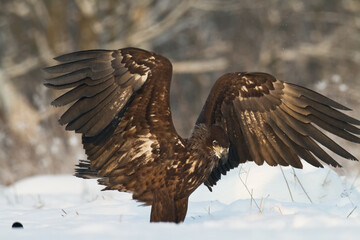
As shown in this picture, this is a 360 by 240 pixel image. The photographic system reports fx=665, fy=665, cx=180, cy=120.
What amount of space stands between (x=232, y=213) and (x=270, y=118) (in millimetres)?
780

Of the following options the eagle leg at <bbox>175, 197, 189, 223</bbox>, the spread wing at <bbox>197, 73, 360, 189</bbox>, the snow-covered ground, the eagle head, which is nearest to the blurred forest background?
the snow-covered ground

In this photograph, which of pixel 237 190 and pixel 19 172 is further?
pixel 19 172

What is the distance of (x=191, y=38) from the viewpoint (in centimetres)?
2395

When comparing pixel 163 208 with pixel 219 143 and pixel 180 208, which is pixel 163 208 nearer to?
pixel 180 208

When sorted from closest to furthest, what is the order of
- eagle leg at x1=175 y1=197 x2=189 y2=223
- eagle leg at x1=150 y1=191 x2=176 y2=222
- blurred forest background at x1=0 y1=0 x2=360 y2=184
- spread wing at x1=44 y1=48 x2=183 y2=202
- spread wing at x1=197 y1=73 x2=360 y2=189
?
spread wing at x1=44 y1=48 x2=183 y2=202 < eagle leg at x1=150 y1=191 x2=176 y2=222 < eagle leg at x1=175 y1=197 x2=189 y2=223 < spread wing at x1=197 y1=73 x2=360 y2=189 < blurred forest background at x1=0 y1=0 x2=360 y2=184

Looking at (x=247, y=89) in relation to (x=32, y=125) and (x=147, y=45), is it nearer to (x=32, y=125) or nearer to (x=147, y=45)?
(x=32, y=125)

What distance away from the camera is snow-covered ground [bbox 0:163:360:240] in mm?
3424

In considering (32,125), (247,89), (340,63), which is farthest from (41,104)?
(340,63)

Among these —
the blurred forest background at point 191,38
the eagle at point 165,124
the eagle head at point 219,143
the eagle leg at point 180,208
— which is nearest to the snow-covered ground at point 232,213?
the eagle leg at point 180,208

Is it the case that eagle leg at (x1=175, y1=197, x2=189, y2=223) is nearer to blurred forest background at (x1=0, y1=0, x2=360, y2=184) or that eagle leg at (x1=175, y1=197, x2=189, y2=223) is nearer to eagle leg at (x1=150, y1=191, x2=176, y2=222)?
eagle leg at (x1=150, y1=191, x2=176, y2=222)

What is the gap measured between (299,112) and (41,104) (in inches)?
271

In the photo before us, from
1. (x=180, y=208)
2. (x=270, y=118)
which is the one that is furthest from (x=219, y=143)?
(x=270, y=118)

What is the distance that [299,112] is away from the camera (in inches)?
197

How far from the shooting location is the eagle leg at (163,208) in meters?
4.60
